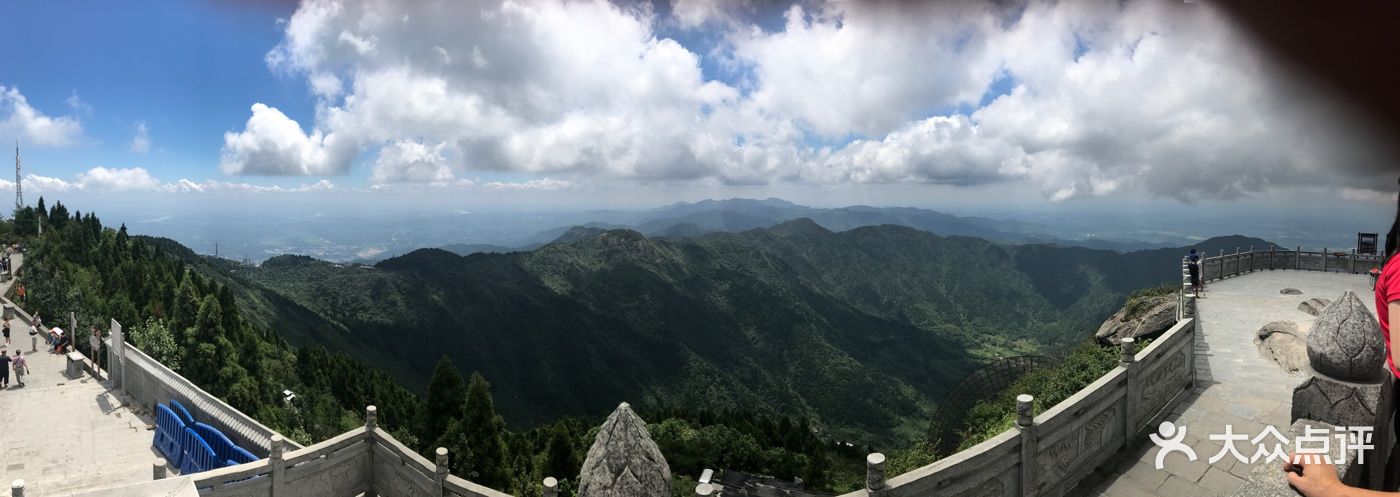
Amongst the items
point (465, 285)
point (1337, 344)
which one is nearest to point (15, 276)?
point (1337, 344)

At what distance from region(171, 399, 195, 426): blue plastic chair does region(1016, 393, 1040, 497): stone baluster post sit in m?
17.1

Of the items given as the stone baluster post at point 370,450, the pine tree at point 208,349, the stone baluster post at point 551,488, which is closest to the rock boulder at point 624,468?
the stone baluster post at point 551,488

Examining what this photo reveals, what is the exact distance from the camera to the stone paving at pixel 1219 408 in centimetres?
645

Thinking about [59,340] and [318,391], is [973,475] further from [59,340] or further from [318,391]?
[318,391]

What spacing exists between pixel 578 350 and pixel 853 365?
55.4 metres

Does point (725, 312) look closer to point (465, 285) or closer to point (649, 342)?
point (649, 342)

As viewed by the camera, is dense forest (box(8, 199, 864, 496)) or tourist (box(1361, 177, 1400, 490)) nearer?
tourist (box(1361, 177, 1400, 490))

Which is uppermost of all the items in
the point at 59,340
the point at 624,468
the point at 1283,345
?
the point at 624,468

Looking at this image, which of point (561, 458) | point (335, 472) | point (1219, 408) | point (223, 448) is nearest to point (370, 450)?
point (335, 472)

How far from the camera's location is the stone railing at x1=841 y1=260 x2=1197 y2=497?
503cm

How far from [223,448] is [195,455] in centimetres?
97

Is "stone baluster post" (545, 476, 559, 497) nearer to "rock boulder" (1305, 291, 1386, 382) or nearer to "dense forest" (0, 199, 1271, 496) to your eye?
"rock boulder" (1305, 291, 1386, 382)

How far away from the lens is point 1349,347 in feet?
14.9

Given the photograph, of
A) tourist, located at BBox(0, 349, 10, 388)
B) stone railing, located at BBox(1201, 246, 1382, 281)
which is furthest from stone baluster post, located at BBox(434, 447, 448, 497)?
stone railing, located at BBox(1201, 246, 1382, 281)
